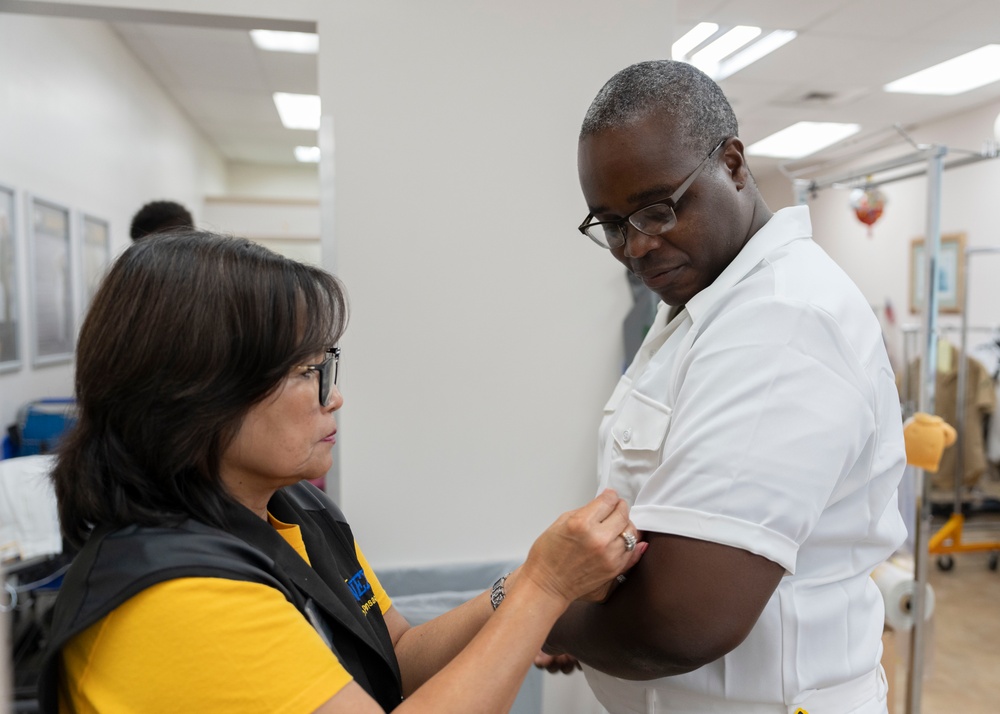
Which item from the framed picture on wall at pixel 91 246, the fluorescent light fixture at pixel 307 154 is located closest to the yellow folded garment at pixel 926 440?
the framed picture on wall at pixel 91 246

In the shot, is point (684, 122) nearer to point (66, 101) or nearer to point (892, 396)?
point (892, 396)

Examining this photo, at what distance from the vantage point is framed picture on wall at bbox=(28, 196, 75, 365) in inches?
133

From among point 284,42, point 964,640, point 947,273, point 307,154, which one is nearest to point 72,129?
point 284,42

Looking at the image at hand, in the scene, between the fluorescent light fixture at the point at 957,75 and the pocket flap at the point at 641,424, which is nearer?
the pocket flap at the point at 641,424

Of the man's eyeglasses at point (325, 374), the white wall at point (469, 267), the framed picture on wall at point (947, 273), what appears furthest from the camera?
the framed picture on wall at point (947, 273)

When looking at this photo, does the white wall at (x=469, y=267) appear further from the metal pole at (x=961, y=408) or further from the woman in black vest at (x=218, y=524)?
the metal pole at (x=961, y=408)

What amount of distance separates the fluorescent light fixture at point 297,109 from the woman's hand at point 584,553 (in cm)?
533

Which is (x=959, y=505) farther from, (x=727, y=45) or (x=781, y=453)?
(x=781, y=453)

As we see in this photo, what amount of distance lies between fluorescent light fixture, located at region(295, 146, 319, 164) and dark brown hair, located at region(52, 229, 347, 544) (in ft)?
22.9

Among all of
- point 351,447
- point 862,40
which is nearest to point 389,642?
point 351,447

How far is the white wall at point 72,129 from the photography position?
312 centimetres

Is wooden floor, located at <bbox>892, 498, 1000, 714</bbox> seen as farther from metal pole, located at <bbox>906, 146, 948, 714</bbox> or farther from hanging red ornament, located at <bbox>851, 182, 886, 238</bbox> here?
hanging red ornament, located at <bbox>851, 182, 886, 238</bbox>

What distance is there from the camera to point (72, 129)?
3.71 meters

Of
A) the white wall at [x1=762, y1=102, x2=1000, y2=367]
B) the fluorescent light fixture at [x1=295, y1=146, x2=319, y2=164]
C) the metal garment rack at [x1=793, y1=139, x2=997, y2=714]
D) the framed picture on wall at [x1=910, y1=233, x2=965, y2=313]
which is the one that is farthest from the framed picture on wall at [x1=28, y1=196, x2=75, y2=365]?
the framed picture on wall at [x1=910, y1=233, x2=965, y2=313]
